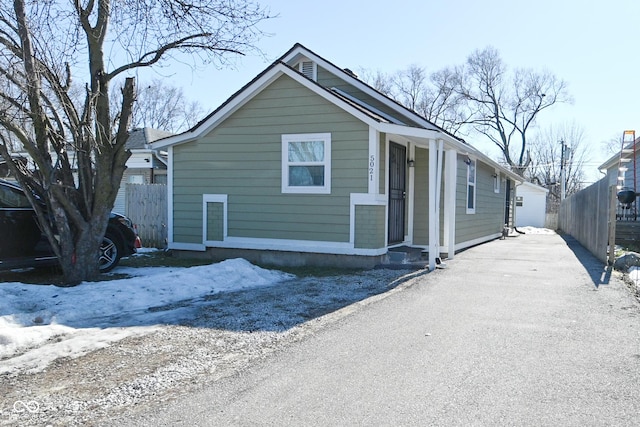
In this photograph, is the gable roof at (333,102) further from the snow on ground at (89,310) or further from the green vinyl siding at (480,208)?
the snow on ground at (89,310)

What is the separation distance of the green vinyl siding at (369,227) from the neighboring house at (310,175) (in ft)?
0.07

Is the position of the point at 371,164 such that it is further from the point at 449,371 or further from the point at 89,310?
the point at 449,371

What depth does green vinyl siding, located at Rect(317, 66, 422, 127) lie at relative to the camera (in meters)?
12.1

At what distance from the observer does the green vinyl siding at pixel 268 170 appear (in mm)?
10203

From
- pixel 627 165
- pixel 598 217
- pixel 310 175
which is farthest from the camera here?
pixel 627 165

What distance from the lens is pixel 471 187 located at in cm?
1476

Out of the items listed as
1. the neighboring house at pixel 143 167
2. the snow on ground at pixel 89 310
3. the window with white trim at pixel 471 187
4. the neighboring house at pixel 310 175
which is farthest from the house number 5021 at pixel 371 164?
the neighboring house at pixel 143 167

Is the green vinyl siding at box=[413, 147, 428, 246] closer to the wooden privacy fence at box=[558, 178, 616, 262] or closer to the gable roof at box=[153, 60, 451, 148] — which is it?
the gable roof at box=[153, 60, 451, 148]

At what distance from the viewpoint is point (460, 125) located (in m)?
45.7

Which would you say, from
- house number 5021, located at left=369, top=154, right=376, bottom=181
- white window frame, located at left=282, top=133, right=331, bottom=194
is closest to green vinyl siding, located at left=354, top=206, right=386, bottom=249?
house number 5021, located at left=369, top=154, right=376, bottom=181

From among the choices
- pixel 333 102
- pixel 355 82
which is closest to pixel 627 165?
pixel 355 82

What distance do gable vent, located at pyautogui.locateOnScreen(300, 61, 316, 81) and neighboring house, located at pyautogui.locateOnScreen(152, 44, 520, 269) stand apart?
0.09 feet

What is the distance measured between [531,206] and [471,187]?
73.8ft

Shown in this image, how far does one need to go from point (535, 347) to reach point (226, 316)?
11.2ft
